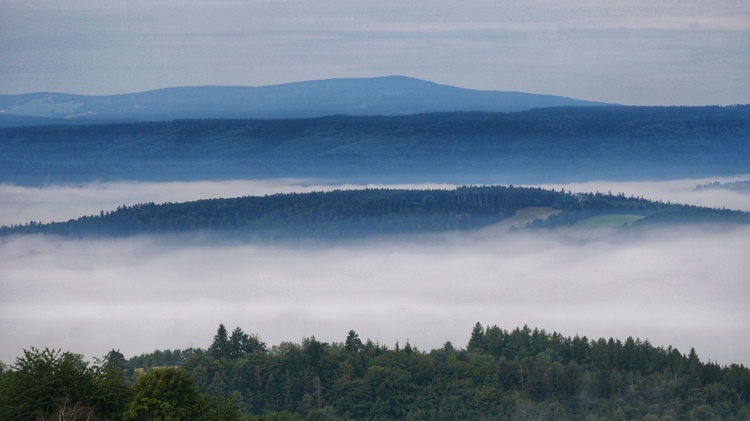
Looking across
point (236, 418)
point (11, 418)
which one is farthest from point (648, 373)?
point (11, 418)

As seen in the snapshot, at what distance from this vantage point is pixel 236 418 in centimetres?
4884

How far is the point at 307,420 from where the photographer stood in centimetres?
7831

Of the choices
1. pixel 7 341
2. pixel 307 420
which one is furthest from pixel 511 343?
pixel 7 341

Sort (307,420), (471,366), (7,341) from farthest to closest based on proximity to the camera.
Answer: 1. (7,341)
2. (471,366)
3. (307,420)

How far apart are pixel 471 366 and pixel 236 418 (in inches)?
1828

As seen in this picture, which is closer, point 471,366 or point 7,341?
point 471,366

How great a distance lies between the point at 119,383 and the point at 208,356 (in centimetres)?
4938

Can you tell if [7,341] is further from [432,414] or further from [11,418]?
[11,418]

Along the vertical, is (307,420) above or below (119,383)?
below

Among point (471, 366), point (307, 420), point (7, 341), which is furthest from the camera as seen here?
point (7, 341)

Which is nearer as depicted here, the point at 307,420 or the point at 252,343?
the point at 307,420

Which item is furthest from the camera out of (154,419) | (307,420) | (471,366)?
(471,366)

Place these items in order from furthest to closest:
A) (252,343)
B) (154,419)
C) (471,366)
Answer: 1. (252,343)
2. (471,366)
3. (154,419)

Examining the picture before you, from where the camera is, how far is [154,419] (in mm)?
46031
